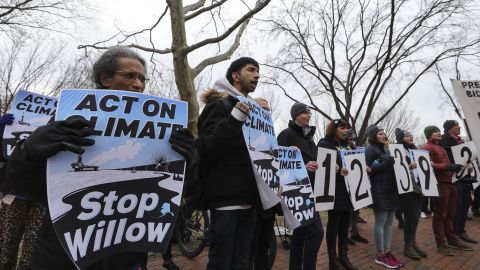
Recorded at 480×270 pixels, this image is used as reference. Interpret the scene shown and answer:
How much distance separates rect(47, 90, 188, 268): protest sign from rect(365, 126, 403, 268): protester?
3.80 meters

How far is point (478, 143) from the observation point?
325 cm

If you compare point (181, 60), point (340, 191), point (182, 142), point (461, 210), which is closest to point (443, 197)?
point (461, 210)

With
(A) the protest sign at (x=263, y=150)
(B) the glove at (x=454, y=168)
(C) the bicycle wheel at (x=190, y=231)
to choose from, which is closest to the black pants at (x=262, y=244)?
(A) the protest sign at (x=263, y=150)

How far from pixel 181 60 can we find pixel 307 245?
4692mm

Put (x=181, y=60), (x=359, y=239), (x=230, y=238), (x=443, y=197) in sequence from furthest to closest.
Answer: (x=181, y=60)
(x=359, y=239)
(x=443, y=197)
(x=230, y=238)

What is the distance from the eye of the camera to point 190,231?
5258 mm

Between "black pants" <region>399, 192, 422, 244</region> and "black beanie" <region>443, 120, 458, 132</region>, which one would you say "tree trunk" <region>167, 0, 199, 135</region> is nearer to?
"black pants" <region>399, 192, 422, 244</region>

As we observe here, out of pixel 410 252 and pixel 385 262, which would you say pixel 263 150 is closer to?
pixel 385 262

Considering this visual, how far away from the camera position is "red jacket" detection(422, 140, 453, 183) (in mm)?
5309

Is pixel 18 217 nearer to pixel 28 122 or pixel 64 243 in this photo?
pixel 28 122

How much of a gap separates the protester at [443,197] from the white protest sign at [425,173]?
0.26 metres

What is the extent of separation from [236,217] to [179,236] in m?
3.09

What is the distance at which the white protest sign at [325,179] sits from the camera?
12.6 feet

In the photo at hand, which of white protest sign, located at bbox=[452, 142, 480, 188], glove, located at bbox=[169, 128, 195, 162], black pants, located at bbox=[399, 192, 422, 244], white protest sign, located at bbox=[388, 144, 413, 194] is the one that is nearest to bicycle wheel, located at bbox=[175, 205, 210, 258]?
white protest sign, located at bbox=[388, 144, 413, 194]
